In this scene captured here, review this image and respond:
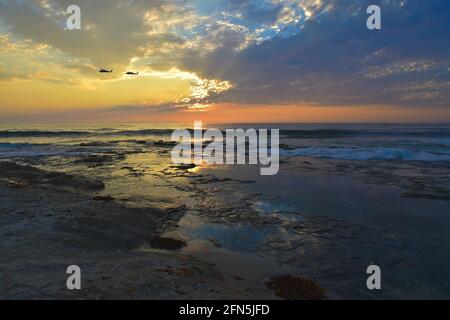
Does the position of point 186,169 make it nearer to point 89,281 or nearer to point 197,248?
point 197,248

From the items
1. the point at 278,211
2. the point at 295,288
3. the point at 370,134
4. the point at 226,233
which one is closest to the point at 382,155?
the point at 278,211

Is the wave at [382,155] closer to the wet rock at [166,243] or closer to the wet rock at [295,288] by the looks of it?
the wet rock at [166,243]

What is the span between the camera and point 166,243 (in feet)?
25.5

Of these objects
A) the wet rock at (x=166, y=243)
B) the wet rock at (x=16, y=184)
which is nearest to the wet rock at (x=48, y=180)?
the wet rock at (x=16, y=184)

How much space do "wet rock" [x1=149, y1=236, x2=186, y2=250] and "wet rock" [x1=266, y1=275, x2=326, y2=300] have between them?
8.30 ft

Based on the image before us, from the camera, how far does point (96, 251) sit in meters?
6.94

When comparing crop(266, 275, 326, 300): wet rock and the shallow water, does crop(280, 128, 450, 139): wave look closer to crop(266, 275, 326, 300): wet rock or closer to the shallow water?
the shallow water

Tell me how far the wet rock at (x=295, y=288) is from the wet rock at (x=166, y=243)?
99.6 inches

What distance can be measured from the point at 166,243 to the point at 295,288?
3.31 m

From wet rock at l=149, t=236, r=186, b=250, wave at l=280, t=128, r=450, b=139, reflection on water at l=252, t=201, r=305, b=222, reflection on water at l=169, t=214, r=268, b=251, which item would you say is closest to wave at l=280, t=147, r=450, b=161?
reflection on water at l=252, t=201, r=305, b=222

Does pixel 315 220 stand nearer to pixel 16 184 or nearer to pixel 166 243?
pixel 166 243
